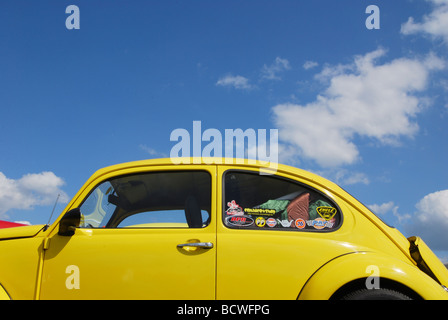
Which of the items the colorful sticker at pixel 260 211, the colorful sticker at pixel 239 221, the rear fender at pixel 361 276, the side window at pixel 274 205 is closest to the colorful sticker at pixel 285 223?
the side window at pixel 274 205

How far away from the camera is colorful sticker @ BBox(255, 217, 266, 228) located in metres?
3.34

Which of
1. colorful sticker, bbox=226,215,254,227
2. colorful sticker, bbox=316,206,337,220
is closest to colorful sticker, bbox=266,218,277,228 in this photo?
colorful sticker, bbox=226,215,254,227

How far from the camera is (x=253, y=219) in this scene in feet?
11.1

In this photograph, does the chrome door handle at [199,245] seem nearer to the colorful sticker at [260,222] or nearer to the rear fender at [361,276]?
the colorful sticker at [260,222]

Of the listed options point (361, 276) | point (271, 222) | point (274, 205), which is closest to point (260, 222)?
point (271, 222)

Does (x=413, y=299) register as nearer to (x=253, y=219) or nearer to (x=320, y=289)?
(x=320, y=289)

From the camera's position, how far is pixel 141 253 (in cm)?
313

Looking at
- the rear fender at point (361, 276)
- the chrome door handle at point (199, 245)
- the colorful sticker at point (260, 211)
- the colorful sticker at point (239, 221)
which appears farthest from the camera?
the colorful sticker at point (260, 211)

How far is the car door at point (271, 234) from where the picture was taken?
3023 millimetres

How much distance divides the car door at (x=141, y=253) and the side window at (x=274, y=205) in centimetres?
21

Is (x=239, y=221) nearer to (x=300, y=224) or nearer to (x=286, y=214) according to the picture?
(x=286, y=214)

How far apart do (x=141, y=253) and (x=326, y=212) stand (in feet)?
5.60
